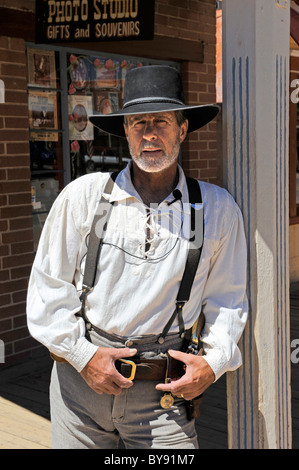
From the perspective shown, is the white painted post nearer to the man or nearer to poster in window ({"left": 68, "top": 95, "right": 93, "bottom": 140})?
the man

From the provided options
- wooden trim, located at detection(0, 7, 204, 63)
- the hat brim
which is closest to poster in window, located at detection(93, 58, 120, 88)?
wooden trim, located at detection(0, 7, 204, 63)

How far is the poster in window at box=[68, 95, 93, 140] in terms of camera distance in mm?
6096

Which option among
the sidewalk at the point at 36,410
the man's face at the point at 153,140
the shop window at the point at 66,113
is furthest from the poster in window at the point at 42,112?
the man's face at the point at 153,140

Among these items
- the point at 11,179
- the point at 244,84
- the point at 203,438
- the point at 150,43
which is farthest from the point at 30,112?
the point at 244,84

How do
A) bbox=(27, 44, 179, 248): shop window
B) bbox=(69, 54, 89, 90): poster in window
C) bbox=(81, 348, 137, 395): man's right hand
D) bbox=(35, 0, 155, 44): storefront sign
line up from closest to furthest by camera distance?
bbox=(81, 348, 137, 395): man's right hand → bbox=(35, 0, 155, 44): storefront sign → bbox=(27, 44, 179, 248): shop window → bbox=(69, 54, 89, 90): poster in window

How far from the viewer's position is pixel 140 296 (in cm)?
229

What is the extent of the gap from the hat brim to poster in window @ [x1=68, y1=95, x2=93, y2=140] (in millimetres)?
3466

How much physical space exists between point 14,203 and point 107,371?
3443mm

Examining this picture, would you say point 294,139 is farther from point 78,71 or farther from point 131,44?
point 78,71

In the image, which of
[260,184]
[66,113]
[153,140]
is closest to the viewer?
[153,140]

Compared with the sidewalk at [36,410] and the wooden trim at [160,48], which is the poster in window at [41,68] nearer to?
the wooden trim at [160,48]

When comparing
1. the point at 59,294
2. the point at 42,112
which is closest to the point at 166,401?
the point at 59,294

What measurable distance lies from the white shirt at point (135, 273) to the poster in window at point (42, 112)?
345 cm
